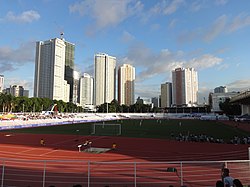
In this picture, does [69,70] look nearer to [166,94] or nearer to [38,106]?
[166,94]

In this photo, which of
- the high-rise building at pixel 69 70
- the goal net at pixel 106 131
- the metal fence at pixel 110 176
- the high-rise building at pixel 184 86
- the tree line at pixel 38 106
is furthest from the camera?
the high-rise building at pixel 69 70

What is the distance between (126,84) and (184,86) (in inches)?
1785

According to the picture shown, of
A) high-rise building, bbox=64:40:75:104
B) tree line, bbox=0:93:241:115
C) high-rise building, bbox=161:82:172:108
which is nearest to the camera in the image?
tree line, bbox=0:93:241:115

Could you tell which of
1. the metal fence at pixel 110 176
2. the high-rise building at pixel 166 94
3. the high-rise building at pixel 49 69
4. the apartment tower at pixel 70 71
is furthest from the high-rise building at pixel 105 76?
the metal fence at pixel 110 176

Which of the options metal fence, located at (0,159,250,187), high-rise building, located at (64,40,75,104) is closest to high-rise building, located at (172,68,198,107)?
high-rise building, located at (64,40,75,104)

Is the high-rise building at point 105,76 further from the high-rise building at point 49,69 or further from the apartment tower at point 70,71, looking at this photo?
the apartment tower at point 70,71

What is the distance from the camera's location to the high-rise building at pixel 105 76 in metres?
151

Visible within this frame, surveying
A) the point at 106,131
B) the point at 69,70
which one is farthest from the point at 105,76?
the point at 106,131

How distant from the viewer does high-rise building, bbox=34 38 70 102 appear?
14888 centimetres

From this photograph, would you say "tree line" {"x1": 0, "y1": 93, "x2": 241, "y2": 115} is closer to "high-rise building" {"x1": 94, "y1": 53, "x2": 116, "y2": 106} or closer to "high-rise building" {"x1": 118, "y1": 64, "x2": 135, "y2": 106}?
"high-rise building" {"x1": 94, "y1": 53, "x2": 116, "y2": 106}

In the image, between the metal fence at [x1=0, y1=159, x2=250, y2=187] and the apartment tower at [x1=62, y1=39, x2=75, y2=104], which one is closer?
the metal fence at [x1=0, y1=159, x2=250, y2=187]

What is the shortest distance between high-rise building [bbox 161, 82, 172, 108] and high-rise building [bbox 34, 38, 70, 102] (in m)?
87.8

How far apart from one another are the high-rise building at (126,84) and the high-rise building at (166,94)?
34.9 metres

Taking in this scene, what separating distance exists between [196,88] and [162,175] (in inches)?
7086
